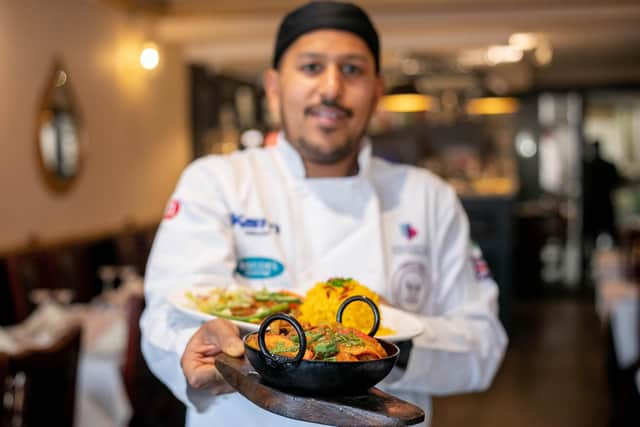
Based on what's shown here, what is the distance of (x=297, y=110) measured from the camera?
5.21 feet

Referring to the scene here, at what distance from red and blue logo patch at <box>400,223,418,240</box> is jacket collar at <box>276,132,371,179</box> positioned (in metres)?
0.12

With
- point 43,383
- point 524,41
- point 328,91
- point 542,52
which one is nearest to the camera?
point 328,91

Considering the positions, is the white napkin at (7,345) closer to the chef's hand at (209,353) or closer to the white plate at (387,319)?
the white plate at (387,319)

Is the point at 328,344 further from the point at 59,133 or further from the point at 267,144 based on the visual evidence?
the point at 59,133

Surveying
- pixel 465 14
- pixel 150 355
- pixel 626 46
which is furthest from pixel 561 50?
pixel 150 355

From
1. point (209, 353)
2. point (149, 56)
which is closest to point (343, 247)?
point (209, 353)

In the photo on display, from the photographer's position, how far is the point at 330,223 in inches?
64.7

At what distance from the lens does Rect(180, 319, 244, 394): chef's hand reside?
1.16 meters

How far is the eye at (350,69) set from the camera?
1.58 metres

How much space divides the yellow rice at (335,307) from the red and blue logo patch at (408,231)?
0.33m

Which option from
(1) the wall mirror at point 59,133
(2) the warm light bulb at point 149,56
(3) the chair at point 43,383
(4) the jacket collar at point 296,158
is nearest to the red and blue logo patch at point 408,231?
(4) the jacket collar at point 296,158

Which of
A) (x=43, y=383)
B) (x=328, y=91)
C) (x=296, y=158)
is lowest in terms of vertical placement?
(x=43, y=383)

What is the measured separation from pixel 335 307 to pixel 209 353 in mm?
192

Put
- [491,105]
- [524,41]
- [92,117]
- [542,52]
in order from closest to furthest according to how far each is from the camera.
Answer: [92,117], [524,41], [542,52], [491,105]
